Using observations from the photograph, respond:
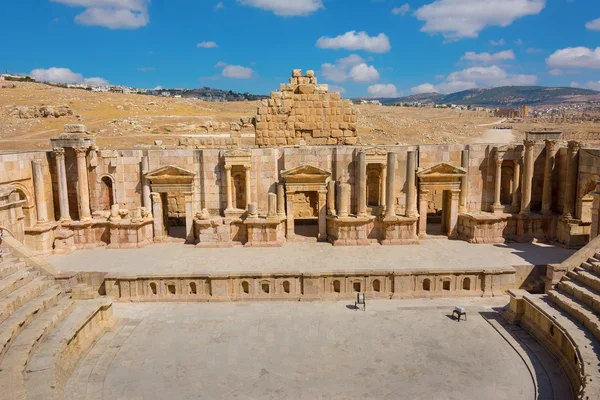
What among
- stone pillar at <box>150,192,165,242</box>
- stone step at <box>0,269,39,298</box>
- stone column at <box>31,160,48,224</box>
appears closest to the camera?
stone step at <box>0,269,39,298</box>

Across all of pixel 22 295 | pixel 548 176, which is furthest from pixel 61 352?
pixel 548 176

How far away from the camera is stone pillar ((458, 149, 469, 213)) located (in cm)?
2081

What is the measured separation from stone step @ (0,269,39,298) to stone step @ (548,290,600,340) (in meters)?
14.4

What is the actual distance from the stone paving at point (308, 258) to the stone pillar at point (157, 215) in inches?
27.7

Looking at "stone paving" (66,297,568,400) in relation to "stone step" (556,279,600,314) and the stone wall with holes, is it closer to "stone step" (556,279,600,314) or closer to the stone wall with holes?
the stone wall with holes

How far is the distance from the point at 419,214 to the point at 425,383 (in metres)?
10.6

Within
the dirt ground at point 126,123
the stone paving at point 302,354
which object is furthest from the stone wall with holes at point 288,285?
the dirt ground at point 126,123

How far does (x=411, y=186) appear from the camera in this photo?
20250mm

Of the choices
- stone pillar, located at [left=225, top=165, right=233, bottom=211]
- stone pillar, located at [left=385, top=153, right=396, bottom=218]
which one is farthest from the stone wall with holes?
stone pillar, located at [left=225, top=165, right=233, bottom=211]

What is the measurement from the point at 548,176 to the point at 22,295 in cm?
1910

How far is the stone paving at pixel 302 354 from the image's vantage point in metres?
10.7

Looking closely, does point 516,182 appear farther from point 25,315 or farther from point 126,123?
point 126,123

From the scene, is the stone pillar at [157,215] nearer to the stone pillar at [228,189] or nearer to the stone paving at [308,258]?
the stone paving at [308,258]

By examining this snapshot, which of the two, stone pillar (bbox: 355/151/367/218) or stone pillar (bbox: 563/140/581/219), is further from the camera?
stone pillar (bbox: 355/151/367/218)
